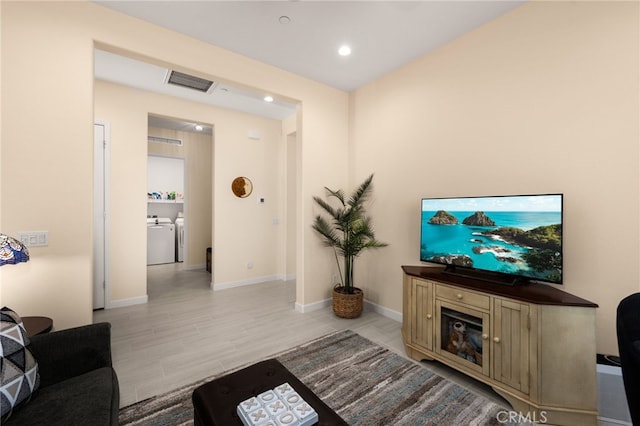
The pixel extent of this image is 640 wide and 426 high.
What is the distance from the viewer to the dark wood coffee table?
1.17 metres

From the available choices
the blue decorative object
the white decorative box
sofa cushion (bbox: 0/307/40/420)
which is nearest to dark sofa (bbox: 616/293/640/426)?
the white decorative box

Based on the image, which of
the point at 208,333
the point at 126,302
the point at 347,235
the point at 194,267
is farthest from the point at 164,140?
the point at 347,235

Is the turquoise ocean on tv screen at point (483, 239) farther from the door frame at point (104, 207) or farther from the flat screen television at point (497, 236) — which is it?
the door frame at point (104, 207)

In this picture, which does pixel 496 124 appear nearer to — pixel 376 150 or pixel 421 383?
pixel 376 150

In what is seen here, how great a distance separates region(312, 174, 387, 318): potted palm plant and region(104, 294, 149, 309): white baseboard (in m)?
2.71

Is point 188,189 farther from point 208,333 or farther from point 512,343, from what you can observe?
point 512,343

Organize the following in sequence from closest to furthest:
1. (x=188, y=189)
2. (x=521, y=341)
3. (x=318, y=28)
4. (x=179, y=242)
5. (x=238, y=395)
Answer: (x=238, y=395) → (x=521, y=341) → (x=318, y=28) → (x=188, y=189) → (x=179, y=242)

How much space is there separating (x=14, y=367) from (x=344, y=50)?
347 centimetres

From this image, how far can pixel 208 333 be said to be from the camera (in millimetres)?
2963

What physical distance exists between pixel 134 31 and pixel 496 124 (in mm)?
3460

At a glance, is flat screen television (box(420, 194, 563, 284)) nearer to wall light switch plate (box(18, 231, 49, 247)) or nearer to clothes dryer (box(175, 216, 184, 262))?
wall light switch plate (box(18, 231, 49, 247))

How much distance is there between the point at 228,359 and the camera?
8.04 feet

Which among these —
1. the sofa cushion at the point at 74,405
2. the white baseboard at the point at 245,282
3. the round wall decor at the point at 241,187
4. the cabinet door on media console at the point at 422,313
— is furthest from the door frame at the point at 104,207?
the cabinet door on media console at the point at 422,313

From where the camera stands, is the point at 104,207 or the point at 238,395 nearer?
the point at 238,395
